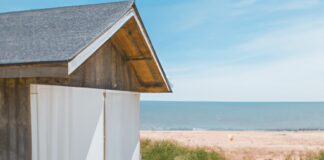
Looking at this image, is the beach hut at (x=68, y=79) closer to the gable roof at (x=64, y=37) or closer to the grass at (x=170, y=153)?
the gable roof at (x=64, y=37)

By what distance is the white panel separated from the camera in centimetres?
564

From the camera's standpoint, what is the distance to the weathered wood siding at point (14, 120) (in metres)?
3.90

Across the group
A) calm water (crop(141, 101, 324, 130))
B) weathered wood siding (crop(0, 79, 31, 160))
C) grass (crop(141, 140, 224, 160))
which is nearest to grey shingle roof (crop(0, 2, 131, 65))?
weathered wood siding (crop(0, 79, 31, 160))

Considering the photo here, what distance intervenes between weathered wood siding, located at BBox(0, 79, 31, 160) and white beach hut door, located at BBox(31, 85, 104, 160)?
0.08m

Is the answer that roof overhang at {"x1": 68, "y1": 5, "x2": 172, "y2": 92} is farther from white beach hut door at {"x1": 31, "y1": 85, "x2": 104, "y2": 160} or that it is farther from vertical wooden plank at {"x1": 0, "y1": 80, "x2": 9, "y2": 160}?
vertical wooden plank at {"x1": 0, "y1": 80, "x2": 9, "y2": 160}

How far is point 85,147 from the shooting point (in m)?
4.88

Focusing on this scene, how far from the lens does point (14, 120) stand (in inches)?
155

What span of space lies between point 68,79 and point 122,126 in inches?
74.6

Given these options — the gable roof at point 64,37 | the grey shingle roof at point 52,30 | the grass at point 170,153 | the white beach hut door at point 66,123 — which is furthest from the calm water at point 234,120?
the grey shingle roof at point 52,30

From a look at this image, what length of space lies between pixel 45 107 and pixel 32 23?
108 cm

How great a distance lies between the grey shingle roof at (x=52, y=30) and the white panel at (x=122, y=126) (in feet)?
4.54

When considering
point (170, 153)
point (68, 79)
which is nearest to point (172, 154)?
point (170, 153)

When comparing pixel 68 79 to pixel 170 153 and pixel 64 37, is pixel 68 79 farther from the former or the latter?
pixel 170 153

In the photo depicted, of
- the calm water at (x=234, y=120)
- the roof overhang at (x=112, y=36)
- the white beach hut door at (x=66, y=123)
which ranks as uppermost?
the roof overhang at (x=112, y=36)
